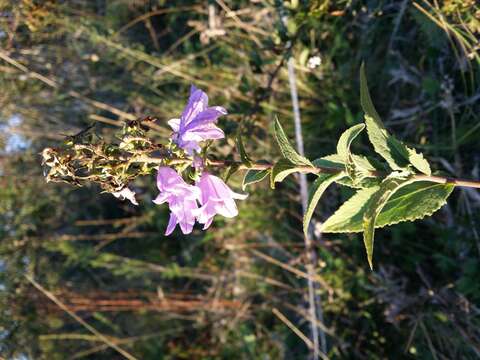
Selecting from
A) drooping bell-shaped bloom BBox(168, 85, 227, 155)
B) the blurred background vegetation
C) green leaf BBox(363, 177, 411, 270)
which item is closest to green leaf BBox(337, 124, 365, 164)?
green leaf BBox(363, 177, 411, 270)

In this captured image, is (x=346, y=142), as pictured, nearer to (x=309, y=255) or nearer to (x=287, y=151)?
(x=287, y=151)

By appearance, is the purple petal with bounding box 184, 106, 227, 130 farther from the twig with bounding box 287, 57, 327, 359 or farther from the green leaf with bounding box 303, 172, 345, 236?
the twig with bounding box 287, 57, 327, 359

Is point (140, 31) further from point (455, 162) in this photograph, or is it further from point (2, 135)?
point (455, 162)

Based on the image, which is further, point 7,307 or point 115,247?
point 115,247

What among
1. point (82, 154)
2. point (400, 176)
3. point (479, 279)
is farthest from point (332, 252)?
point (82, 154)

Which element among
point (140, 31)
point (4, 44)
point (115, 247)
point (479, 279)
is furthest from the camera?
point (115, 247)

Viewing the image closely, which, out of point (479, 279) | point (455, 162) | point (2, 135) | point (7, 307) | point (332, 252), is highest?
point (455, 162)

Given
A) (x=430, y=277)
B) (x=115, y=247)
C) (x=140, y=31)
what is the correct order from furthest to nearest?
(x=115, y=247) < (x=140, y=31) < (x=430, y=277)
